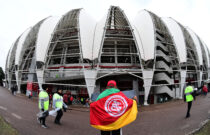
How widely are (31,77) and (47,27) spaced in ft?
24.2

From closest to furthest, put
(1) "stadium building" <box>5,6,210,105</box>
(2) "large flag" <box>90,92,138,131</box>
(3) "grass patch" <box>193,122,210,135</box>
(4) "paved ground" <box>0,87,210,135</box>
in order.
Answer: (2) "large flag" <box>90,92,138,131</box>
(3) "grass patch" <box>193,122,210,135</box>
(4) "paved ground" <box>0,87,210,135</box>
(1) "stadium building" <box>5,6,210,105</box>

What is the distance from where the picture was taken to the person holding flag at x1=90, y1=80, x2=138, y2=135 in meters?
2.17

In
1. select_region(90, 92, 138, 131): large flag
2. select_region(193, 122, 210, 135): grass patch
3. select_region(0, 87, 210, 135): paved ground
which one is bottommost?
select_region(0, 87, 210, 135): paved ground

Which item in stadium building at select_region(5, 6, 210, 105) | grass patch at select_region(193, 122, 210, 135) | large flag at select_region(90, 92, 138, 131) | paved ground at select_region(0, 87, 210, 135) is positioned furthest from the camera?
stadium building at select_region(5, 6, 210, 105)

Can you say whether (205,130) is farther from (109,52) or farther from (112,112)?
(109,52)

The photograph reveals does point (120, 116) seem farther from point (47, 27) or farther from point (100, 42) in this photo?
point (47, 27)

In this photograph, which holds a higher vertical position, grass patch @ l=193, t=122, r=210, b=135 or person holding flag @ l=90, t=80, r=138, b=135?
person holding flag @ l=90, t=80, r=138, b=135

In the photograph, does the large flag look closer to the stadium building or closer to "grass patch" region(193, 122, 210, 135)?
"grass patch" region(193, 122, 210, 135)

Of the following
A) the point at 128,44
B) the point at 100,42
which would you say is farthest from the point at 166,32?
the point at 100,42

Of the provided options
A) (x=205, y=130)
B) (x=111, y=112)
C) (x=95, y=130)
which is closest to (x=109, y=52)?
(x=95, y=130)

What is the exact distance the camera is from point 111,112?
7.16 ft

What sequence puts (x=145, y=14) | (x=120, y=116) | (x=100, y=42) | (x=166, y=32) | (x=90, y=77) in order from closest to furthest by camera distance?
(x=120, y=116) < (x=90, y=77) < (x=100, y=42) < (x=166, y=32) < (x=145, y=14)

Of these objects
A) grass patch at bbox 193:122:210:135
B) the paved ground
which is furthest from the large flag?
grass patch at bbox 193:122:210:135

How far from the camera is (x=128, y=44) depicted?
1476 centimetres
